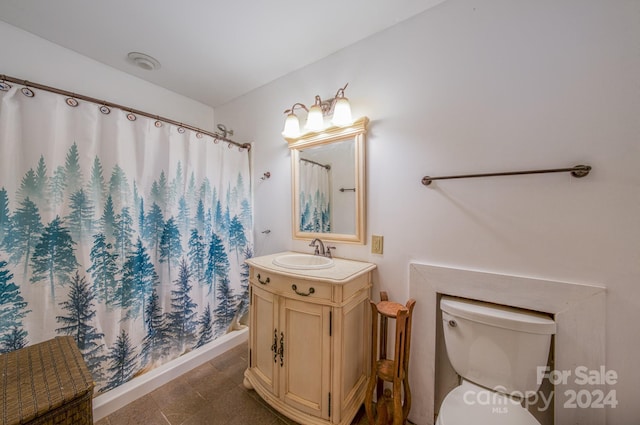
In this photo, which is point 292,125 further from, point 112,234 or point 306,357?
point 306,357

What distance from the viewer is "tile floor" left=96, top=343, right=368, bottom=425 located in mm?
1260

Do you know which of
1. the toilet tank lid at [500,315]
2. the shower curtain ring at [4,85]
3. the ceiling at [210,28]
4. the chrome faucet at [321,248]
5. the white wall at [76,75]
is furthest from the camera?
the chrome faucet at [321,248]

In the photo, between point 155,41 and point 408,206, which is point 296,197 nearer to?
point 408,206

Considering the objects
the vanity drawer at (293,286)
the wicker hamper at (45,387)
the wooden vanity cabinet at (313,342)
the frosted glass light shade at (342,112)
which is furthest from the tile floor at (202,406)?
the frosted glass light shade at (342,112)

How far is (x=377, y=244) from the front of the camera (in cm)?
141

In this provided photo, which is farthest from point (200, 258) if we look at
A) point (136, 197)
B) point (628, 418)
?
point (628, 418)

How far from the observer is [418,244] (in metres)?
1.28

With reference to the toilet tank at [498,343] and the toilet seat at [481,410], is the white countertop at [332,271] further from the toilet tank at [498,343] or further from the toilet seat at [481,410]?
the toilet seat at [481,410]

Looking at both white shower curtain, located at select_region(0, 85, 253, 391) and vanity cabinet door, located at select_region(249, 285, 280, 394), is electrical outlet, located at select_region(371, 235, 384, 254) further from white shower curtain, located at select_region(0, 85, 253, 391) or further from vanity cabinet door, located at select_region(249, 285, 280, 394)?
white shower curtain, located at select_region(0, 85, 253, 391)

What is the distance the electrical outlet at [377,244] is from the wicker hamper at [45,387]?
4.86 ft

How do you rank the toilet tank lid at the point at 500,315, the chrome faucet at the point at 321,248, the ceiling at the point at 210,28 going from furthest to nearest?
1. the chrome faucet at the point at 321,248
2. the ceiling at the point at 210,28
3. the toilet tank lid at the point at 500,315

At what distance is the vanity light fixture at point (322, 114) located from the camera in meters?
1.42

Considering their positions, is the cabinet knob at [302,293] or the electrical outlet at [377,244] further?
the electrical outlet at [377,244]

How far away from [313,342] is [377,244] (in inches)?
26.7
